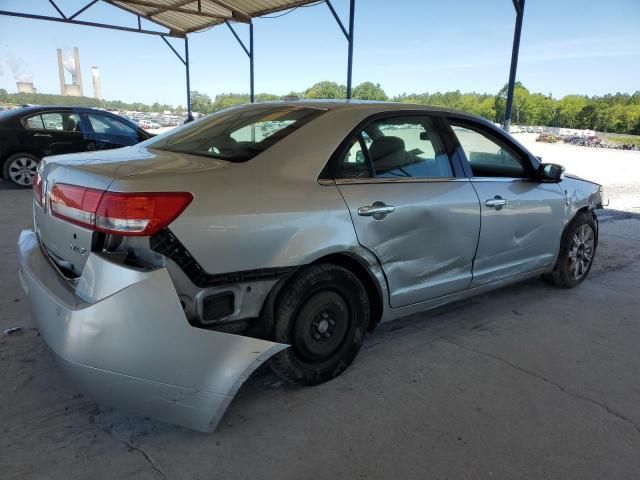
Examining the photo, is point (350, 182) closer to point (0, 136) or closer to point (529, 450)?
point (529, 450)

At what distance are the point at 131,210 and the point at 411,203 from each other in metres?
1.53

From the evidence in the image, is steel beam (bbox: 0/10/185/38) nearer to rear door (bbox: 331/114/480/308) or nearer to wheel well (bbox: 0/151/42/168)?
wheel well (bbox: 0/151/42/168)

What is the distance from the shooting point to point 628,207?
8656 millimetres

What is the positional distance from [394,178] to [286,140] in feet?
2.31

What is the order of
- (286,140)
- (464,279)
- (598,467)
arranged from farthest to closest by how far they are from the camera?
(464,279)
(286,140)
(598,467)

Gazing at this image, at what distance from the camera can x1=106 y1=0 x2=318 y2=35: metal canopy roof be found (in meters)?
11.9

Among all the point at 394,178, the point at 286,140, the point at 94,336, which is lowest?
the point at 94,336

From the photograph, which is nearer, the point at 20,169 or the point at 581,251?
the point at 581,251

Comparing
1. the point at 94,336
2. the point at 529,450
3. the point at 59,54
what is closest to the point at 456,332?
the point at 529,450

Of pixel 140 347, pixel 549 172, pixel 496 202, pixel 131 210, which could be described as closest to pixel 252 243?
pixel 131 210

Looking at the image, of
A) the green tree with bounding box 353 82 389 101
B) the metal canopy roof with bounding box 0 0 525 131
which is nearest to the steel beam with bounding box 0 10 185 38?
the metal canopy roof with bounding box 0 0 525 131

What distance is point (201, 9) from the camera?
12.9 meters

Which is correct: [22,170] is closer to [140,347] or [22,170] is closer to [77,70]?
[140,347]

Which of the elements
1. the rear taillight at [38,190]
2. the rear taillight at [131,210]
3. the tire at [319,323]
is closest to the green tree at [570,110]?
the tire at [319,323]
